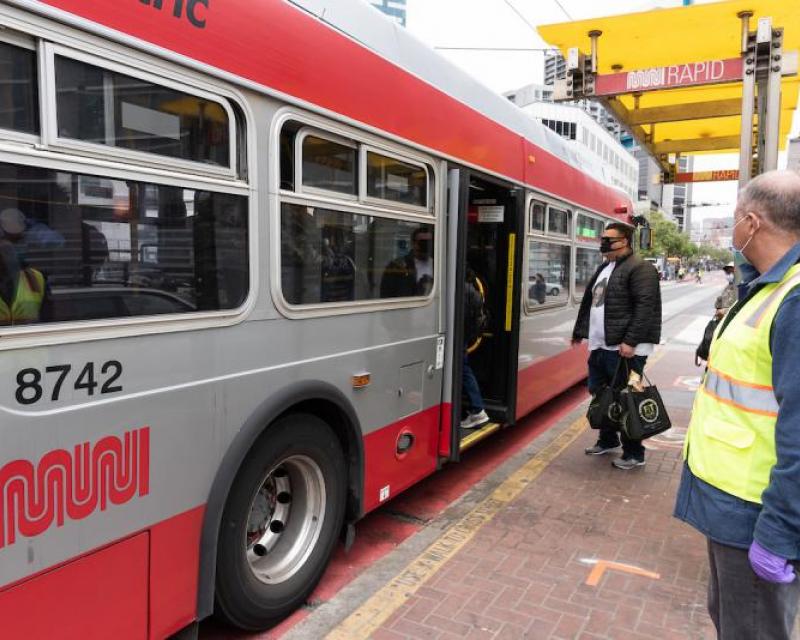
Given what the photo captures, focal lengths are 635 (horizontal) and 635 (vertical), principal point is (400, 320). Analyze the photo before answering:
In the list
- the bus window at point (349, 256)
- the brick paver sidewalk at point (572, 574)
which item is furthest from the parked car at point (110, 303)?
the brick paver sidewalk at point (572, 574)

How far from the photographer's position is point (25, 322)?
73.1 inches

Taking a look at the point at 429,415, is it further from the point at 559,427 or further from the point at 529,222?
the point at 559,427

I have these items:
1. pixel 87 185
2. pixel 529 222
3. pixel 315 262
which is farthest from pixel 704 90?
pixel 87 185

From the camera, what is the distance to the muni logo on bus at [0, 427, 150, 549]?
6.04 ft

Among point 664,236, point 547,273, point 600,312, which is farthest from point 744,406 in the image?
point 664,236

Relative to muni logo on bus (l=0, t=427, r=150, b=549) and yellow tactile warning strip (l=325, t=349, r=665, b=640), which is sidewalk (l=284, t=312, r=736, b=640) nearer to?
yellow tactile warning strip (l=325, t=349, r=665, b=640)

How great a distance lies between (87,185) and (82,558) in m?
1.19

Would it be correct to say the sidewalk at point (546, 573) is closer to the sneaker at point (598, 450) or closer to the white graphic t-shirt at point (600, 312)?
the sneaker at point (598, 450)

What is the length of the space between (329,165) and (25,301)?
1.58m

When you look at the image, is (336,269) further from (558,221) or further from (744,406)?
(558,221)

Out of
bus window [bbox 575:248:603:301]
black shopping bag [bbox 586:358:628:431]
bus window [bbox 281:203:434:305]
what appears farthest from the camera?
bus window [bbox 575:248:603:301]

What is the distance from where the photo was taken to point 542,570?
11.8ft

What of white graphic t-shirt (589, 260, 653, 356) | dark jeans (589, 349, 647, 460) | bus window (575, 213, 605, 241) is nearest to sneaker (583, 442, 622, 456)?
dark jeans (589, 349, 647, 460)

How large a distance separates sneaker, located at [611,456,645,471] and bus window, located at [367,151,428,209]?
2921mm
